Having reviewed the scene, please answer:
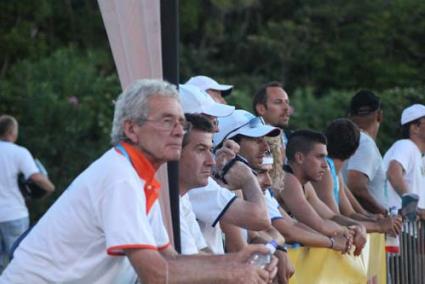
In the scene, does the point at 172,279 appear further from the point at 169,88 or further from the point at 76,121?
the point at 76,121

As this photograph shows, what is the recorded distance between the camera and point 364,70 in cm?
2533

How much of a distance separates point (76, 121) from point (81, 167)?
787 millimetres

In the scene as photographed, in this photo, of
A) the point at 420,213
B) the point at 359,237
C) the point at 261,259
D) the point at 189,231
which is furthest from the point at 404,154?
the point at 261,259

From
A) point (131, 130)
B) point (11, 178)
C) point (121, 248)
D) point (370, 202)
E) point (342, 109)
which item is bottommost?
point (342, 109)

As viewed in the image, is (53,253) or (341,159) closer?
(53,253)

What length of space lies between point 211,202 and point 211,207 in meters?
0.03

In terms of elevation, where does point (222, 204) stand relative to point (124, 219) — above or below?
below

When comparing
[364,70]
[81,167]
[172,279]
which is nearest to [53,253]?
[172,279]

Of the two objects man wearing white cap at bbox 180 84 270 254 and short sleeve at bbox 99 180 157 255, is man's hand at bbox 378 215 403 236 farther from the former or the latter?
short sleeve at bbox 99 180 157 255

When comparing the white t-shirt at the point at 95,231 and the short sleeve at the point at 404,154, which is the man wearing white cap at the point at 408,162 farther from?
the white t-shirt at the point at 95,231

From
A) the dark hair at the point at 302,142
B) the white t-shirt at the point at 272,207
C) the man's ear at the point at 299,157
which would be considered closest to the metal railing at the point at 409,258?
the dark hair at the point at 302,142

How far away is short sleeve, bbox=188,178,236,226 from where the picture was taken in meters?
6.21

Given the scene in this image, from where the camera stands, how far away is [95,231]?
4762 mm

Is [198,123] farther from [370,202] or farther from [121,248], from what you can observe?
[370,202]
